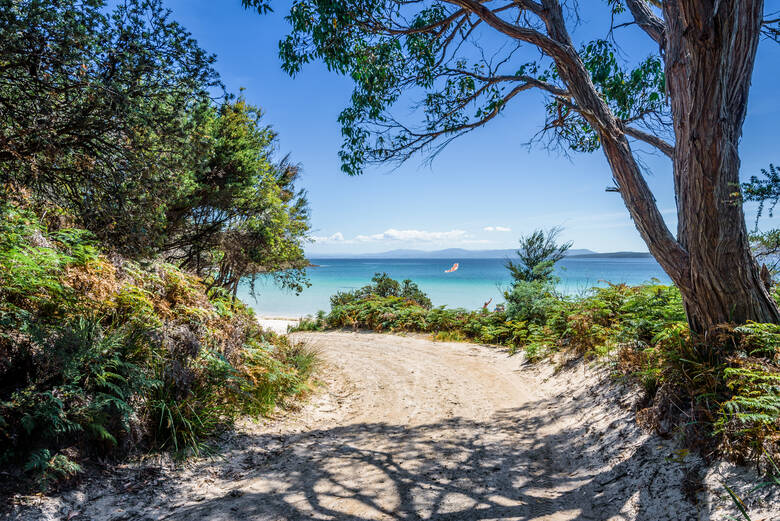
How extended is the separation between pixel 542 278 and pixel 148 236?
13.3 m

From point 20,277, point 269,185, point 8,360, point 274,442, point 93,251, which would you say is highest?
point 269,185

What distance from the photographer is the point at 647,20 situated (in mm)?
4668

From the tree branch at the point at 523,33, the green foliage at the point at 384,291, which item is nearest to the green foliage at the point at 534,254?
the green foliage at the point at 384,291

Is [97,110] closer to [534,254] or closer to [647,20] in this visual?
[647,20]

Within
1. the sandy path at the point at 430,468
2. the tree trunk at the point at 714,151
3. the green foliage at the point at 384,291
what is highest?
the tree trunk at the point at 714,151

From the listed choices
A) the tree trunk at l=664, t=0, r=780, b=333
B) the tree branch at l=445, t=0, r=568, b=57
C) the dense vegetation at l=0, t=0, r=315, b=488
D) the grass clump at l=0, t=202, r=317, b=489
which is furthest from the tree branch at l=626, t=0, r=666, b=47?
the grass clump at l=0, t=202, r=317, b=489

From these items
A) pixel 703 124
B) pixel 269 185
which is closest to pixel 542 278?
pixel 269 185

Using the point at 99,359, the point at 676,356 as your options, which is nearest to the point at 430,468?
the point at 676,356

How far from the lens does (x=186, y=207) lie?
25.0 feet

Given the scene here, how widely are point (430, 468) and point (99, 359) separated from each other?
3.29 m

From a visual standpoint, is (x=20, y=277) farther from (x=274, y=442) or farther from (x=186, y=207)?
(x=186, y=207)

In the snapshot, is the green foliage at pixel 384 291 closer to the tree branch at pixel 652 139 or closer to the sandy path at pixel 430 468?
the sandy path at pixel 430 468

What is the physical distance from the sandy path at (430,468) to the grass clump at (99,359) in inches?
14.0

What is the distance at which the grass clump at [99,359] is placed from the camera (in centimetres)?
286
